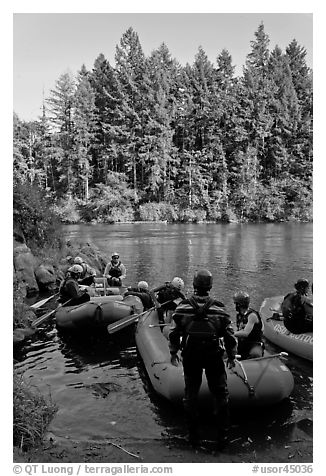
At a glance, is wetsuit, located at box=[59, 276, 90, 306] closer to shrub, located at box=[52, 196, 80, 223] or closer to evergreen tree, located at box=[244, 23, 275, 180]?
shrub, located at box=[52, 196, 80, 223]

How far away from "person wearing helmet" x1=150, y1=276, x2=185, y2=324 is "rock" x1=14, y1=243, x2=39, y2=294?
4360 mm

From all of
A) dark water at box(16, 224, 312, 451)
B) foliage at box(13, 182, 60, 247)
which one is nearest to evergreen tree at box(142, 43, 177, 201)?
foliage at box(13, 182, 60, 247)

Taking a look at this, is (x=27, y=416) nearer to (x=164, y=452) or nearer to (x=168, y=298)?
(x=164, y=452)

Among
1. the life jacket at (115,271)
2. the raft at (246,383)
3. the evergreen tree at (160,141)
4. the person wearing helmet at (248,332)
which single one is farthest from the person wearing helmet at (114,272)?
the evergreen tree at (160,141)

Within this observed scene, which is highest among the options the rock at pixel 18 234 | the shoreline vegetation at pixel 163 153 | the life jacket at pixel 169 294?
the shoreline vegetation at pixel 163 153

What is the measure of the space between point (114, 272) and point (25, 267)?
2.26 m

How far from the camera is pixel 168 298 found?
7203 mm

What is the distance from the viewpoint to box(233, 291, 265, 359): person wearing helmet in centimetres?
523

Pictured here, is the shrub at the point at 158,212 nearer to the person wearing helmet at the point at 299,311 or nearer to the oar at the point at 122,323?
the oar at the point at 122,323

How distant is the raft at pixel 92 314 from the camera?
7508mm

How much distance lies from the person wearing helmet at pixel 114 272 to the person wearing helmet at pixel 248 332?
16.6 ft

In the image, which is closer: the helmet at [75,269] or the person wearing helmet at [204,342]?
the person wearing helmet at [204,342]
